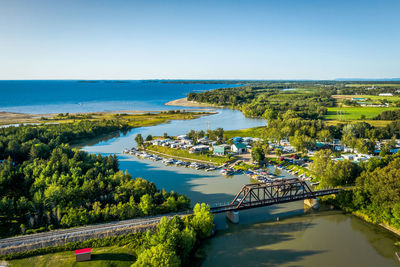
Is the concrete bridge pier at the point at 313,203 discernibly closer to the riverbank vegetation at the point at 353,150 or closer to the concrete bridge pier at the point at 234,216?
the riverbank vegetation at the point at 353,150

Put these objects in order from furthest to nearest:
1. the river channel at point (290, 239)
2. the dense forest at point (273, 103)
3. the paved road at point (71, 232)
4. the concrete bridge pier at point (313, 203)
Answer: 1. the dense forest at point (273, 103)
2. the concrete bridge pier at point (313, 203)
3. the river channel at point (290, 239)
4. the paved road at point (71, 232)

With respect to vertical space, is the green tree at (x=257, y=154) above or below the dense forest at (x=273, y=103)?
below

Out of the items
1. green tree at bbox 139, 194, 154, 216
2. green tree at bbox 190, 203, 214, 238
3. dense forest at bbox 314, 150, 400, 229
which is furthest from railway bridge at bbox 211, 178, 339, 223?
green tree at bbox 139, 194, 154, 216

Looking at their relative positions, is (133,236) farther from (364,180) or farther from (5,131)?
(5,131)

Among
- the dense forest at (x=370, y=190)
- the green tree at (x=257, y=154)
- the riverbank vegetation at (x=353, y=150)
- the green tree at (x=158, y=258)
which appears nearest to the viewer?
the green tree at (x=158, y=258)

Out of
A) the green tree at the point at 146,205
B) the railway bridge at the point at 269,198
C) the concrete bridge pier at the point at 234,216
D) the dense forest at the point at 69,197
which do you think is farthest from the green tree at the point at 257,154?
the green tree at the point at 146,205

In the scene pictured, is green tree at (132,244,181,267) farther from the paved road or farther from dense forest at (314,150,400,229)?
dense forest at (314,150,400,229)

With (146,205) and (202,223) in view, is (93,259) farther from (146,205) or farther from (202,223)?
(202,223)
